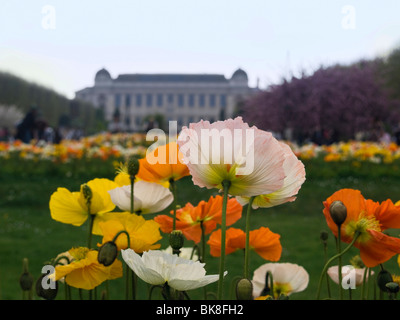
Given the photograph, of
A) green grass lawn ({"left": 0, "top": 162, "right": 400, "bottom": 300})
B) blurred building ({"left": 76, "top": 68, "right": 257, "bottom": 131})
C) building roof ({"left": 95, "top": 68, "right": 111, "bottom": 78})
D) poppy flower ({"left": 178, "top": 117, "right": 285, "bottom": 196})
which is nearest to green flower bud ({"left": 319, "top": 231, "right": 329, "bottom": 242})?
poppy flower ({"left": 178, "top": 117, "right": 285, "bottom": 196})

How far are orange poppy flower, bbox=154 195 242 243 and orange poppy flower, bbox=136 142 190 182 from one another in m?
0.05

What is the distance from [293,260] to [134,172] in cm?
273

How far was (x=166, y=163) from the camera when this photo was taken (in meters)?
0.74

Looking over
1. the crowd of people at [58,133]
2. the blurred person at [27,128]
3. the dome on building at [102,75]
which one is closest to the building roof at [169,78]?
the dome on building at [102,75]

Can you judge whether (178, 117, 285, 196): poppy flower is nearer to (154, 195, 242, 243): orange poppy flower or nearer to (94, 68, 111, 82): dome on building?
(154, 195, 242, 243): orange poppy flower

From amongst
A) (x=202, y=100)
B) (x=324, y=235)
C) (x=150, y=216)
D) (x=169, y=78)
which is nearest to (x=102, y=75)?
(x=169, y=78)

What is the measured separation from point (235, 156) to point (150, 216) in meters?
4.14

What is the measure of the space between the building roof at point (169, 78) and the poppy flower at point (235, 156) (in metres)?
63.4

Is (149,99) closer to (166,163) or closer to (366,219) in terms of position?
(166,163)

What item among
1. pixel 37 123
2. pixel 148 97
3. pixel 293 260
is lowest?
pixel 293 260
